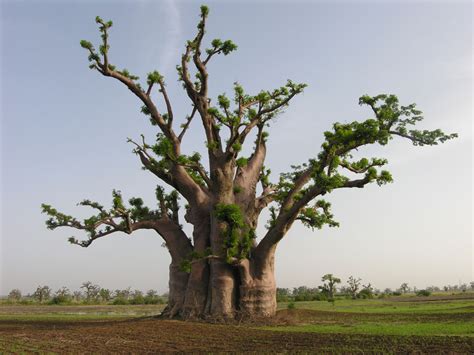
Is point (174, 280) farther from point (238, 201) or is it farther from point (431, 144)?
point (431, 144)

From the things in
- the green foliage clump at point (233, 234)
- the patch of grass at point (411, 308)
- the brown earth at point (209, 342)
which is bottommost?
the brown earth at point (209, 342)

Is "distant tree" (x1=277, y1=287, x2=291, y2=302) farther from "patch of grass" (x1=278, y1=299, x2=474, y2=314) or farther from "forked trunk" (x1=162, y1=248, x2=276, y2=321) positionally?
"forked trunk" (x1=162, y1=248, x2=276, y2=321)

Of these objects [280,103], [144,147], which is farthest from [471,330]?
[144,147]

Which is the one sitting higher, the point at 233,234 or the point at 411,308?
the point at 233,234

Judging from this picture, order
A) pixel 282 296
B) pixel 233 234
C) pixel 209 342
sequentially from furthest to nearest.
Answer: pixel 282 296 → pixel 233 234 → pixel 209 342

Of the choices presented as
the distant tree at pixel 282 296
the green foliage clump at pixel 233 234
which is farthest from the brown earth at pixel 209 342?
the distant tree at pixel 282 296

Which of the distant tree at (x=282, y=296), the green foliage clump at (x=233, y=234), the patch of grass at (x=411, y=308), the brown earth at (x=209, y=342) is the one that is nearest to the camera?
the brown earth at (x=209, y=342)

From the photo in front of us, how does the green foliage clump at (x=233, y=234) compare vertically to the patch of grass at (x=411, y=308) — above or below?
above

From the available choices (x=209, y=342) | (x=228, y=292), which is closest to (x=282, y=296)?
(x=228, y=292)

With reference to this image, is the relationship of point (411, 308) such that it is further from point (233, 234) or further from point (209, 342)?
point (209, 342)

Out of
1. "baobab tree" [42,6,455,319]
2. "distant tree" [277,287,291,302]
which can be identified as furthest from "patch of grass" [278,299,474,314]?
"distant tree" [277,287,291,302]

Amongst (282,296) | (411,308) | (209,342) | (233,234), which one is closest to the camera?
(209,342)

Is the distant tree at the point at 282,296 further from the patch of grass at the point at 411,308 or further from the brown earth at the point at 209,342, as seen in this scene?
the brown earth at the point at 209,342

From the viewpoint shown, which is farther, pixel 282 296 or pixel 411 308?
pixel 282 296
